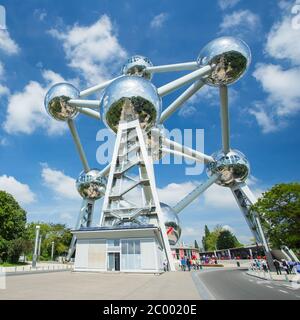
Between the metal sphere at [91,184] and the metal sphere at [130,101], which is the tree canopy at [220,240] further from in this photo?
→ the metal sphere at [130,101]

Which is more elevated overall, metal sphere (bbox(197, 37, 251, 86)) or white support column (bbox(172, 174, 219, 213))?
metal sphere (bbox(197, 37, 251, 86))

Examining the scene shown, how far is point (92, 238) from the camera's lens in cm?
1834

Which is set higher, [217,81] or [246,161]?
[217,81]

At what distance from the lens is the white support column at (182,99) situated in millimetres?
23914

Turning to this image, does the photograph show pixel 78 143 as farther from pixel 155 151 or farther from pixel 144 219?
pixel 144 219

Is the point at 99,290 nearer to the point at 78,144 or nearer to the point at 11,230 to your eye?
the point at 78,144

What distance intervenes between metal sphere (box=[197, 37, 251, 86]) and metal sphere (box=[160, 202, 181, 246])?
38.7 ft

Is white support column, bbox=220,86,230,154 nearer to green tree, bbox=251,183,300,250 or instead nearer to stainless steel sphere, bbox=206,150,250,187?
stainless steel sphere, bbox=206,150,250,187

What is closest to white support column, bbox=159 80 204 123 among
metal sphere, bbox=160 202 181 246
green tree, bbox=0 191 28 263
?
metal sphere, bbox=160 202 181 246

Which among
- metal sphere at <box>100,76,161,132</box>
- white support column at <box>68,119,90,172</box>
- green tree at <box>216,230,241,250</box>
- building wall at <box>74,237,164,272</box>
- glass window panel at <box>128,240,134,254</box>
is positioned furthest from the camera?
green tree at <box>216,230,241,250</box>

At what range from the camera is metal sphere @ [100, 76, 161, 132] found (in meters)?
18.4

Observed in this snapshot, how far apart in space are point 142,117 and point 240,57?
9332mm

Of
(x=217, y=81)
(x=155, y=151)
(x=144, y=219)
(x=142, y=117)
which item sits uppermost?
(x=217, y=81)
